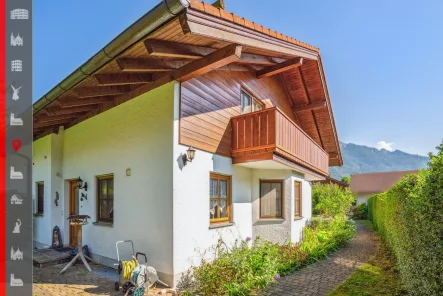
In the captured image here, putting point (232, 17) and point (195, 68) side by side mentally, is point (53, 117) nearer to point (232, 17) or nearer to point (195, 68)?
point (195, 68)

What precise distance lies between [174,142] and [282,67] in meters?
4.81

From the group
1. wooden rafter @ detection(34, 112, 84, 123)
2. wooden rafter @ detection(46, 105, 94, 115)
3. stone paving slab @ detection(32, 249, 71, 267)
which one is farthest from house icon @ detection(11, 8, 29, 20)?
stone paving slab @ detection(32, 249, 71, 267)

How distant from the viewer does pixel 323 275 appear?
712 centimetres

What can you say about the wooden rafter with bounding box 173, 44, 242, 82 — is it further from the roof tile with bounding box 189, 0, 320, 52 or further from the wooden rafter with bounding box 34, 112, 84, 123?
the wooden rafter with bounding box 34, 112, 84, 123

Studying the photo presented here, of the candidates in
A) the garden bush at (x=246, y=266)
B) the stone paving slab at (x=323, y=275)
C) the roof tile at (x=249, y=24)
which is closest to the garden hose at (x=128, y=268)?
the garden bush at (x=246, y=266)

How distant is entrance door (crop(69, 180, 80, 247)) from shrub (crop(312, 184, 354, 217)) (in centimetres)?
1290

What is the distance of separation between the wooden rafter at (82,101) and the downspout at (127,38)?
1.20 metres

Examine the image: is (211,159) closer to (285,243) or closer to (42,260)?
(285,243)

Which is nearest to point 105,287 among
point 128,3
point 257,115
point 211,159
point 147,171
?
point 147,171

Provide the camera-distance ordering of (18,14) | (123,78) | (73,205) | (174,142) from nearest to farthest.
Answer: (18,14) → (174,142) → (123,78) → (73,205)

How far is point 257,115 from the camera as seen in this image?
7.59 metres

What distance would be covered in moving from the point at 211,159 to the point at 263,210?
3.23m

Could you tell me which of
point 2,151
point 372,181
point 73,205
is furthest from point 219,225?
point 372,181

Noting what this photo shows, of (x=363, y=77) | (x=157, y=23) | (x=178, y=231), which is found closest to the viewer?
(x=157, y=23)
